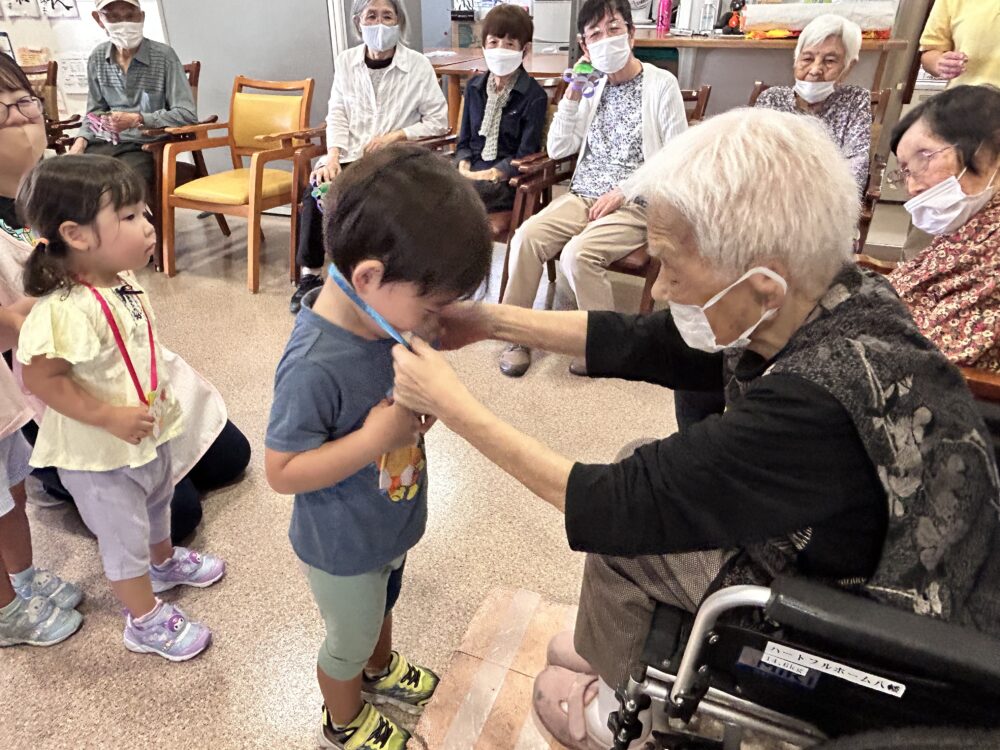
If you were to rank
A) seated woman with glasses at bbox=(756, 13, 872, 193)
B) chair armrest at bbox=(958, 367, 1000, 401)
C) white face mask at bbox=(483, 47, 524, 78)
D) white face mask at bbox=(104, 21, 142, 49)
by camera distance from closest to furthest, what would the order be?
1. chair armrest at bbox=(958, 367, 1000, 401)
2. seated woman with glasses at bbox=(756, 13, 872, 193)
3. white face mask at bbox=(483, 47, 524, 78)
4. white face mask at bbox=(104, 21, 142, 49)

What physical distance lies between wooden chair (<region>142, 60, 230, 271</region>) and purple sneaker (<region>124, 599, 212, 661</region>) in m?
2.45

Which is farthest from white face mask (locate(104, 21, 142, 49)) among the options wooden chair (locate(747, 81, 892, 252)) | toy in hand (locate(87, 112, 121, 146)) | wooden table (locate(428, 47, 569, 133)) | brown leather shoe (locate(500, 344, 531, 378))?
wooden chair (locate(747, 81, 892, 252))

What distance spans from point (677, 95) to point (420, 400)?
228cm

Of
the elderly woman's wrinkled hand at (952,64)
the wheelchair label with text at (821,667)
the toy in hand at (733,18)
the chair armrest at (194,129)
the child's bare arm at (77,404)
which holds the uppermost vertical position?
the toy in hand at (733,18)

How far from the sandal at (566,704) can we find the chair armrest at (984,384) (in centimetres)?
113

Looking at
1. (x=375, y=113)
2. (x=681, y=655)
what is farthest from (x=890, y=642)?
(x=375, y=113)

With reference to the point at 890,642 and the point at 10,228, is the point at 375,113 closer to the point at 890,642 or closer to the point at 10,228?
the point at 10,228

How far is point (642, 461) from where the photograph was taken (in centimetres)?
87

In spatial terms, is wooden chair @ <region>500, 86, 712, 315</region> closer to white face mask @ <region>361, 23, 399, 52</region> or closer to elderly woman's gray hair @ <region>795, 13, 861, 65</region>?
elderly woman's gray hair @ <region>795, 13, 861, 65</region>

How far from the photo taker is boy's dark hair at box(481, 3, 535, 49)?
9.20 feet

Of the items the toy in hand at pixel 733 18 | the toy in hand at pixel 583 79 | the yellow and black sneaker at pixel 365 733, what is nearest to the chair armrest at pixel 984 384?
the yellow and black sneaker at pixel 365 733

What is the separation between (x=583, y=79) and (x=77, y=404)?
232 centimetres

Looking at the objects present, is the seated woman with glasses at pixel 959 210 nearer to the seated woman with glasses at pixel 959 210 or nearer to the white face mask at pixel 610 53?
the seated woman with glasses at pixel 959 210

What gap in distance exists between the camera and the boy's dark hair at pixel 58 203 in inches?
44.8
